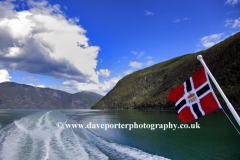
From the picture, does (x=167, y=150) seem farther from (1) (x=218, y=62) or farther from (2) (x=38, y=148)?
(1) (x=218, y=62)

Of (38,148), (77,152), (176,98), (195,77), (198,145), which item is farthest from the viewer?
Result: (198,145)

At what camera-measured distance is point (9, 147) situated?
12539 mm

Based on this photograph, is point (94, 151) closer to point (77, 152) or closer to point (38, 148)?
point (77, 152)

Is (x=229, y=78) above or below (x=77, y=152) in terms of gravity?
above

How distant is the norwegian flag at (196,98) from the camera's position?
6.84 m

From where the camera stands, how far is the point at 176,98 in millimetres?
8414

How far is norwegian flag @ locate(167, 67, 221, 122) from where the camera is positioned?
6.84 metres

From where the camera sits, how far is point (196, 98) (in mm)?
7301

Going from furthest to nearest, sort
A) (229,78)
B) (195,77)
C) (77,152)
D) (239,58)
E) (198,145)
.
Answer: (239,58) < (229,78) < (198,145) < (77,152) < (195,77)

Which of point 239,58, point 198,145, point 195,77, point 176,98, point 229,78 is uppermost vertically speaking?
point 239,58

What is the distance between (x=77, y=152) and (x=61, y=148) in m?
2.00

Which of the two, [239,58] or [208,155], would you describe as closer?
[208,155]

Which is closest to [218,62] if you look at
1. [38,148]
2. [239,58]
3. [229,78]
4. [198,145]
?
[239,58]

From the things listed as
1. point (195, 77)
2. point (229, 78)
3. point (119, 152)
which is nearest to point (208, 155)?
point (119, 152)
